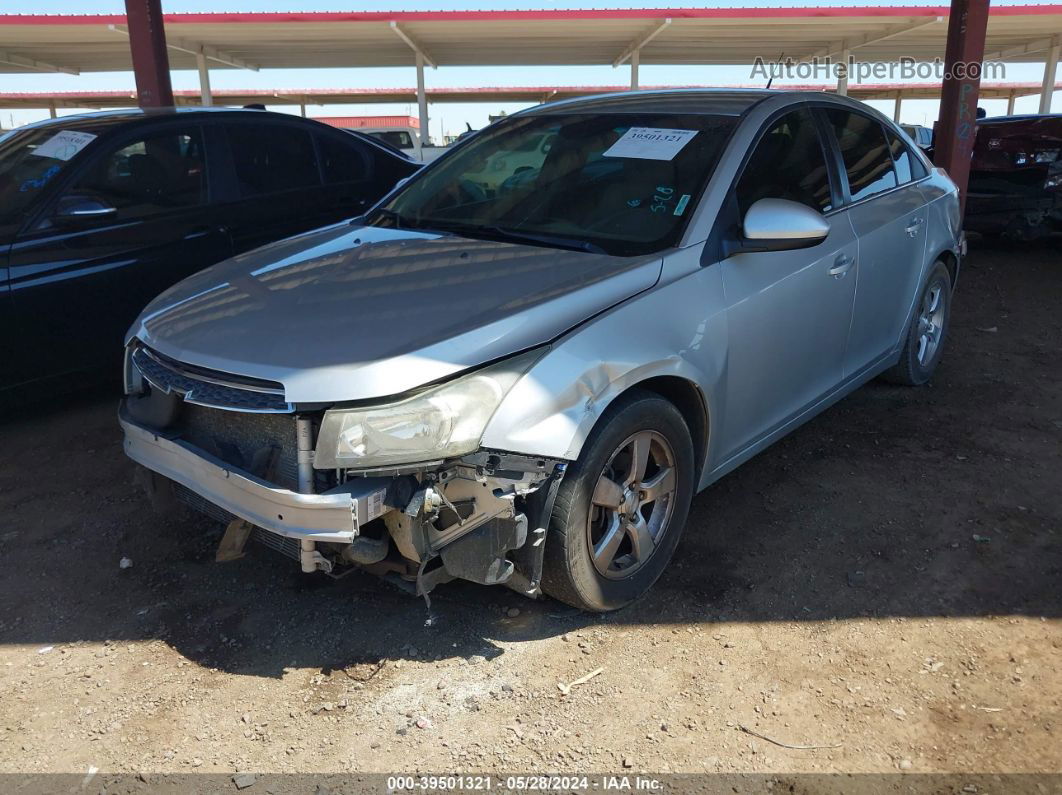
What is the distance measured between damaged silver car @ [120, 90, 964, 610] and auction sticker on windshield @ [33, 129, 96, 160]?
201 centimetres

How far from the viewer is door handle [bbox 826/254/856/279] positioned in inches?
145

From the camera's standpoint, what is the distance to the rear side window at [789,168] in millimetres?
3352

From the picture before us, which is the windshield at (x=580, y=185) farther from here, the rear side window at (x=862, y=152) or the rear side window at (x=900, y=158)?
the rear side window at (x=900, y=158)

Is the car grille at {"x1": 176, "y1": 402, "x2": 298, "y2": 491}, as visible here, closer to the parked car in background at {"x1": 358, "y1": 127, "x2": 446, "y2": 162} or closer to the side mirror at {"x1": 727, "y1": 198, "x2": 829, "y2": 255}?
the side mirror at {"x1": 727, "y1": 198, "x2": 829, "y2": 255}

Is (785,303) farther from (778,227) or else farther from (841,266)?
(841,266)

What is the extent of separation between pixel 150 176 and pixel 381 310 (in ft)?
10.1

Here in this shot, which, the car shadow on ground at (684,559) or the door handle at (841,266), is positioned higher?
the door handle at (841,266)

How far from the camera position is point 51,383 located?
4562mm

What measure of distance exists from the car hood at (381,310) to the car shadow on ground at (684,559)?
988 mm

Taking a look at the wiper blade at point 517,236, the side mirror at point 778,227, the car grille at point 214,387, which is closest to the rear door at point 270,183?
the wiper blade at point 517,236

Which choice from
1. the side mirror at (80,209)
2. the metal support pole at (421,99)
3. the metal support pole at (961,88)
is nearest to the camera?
the side mirror at (80,209)

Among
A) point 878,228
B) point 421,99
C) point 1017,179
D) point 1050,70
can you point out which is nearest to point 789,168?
point 878,228

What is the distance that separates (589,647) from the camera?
2844 millimetres

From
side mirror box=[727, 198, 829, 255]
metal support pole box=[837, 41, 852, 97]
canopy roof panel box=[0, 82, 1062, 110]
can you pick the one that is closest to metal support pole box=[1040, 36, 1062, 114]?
metal support pole box=[837, 41, 852, 97]
